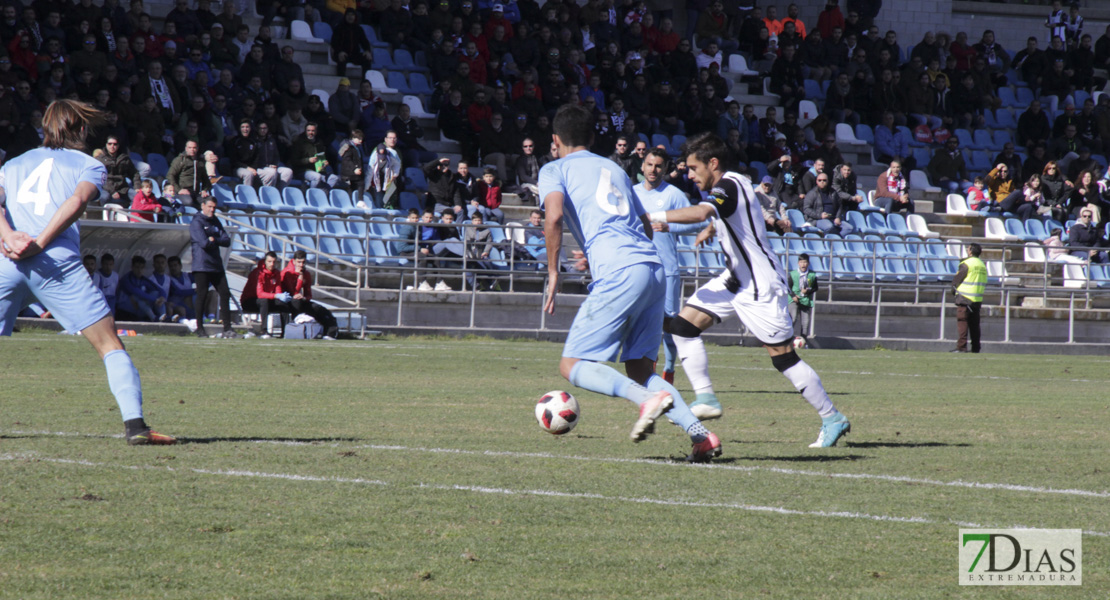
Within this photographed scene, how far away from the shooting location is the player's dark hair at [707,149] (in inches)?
302

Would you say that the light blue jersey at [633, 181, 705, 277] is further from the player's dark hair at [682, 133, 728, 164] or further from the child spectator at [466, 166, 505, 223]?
the child spectator at [466, 166, 505, 223]

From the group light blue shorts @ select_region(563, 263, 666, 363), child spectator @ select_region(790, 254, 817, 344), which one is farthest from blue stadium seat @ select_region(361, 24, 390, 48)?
light blue shorts @ select_region(563, 263, 666, 363)

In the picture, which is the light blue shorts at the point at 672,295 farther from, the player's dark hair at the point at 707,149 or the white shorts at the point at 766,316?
the player's dark hair at the point at 707,149

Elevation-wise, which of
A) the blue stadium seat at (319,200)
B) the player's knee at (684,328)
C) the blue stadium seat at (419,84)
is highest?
the blue stadium seat at (419,84)

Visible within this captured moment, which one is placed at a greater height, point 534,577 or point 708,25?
point 708,25

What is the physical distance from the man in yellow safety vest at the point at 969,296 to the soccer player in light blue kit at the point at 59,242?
1907cm

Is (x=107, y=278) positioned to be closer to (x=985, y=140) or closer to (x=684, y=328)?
(x=684, y=328)

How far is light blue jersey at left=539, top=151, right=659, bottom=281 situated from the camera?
6.61m

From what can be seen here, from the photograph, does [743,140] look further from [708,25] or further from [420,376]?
[420,376]

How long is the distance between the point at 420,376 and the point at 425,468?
6887mm

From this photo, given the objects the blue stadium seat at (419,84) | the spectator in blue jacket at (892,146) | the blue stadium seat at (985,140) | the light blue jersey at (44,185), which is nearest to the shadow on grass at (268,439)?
the light blue jersey at (44,185)

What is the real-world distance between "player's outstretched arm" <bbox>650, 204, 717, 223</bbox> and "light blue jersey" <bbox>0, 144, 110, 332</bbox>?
3.13m

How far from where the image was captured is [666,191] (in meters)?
11.1

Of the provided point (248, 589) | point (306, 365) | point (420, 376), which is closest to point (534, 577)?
point (248, 589)
